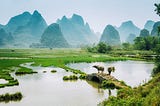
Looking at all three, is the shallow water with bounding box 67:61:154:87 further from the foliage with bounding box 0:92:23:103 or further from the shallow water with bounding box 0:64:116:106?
the foliage with bounding box 0:92:23:103

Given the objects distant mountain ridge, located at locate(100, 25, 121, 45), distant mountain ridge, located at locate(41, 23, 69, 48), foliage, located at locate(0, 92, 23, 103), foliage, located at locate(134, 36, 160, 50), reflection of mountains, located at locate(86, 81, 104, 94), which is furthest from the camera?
distant mountain ridge, located at locate(100, 25, 121, 45)

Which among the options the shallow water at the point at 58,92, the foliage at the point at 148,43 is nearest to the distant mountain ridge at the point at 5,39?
the foliage at the point at 148,43

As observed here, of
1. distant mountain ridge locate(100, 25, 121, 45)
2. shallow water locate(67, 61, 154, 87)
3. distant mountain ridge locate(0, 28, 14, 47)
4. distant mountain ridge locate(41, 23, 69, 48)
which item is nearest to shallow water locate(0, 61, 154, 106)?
shallow water locate(67, 61, 154, 87)

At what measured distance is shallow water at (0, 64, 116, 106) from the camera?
1703cm

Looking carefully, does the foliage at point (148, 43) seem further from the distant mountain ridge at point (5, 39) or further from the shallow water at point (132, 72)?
the distant mountain ridge at point (5, 39)

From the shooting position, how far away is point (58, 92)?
66.4 feet

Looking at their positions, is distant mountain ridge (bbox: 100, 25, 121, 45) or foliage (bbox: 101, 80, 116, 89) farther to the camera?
distant mountain ridge (bbox: 100, 25, 121, 45)

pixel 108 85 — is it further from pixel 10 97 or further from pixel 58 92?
pixel 10 97

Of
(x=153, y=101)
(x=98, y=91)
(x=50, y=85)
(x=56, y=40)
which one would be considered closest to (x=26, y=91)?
(x=50, y=85)

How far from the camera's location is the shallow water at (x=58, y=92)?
671 inches

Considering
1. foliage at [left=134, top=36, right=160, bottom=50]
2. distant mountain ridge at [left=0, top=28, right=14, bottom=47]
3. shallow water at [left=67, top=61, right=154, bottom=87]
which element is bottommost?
shallow water at [left=67, top=61, right=154, bottom=87]

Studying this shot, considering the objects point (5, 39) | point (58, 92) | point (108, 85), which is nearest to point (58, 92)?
point (58, 92)

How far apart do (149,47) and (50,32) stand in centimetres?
9967

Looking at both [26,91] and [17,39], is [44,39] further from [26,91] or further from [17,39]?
[26,91]
